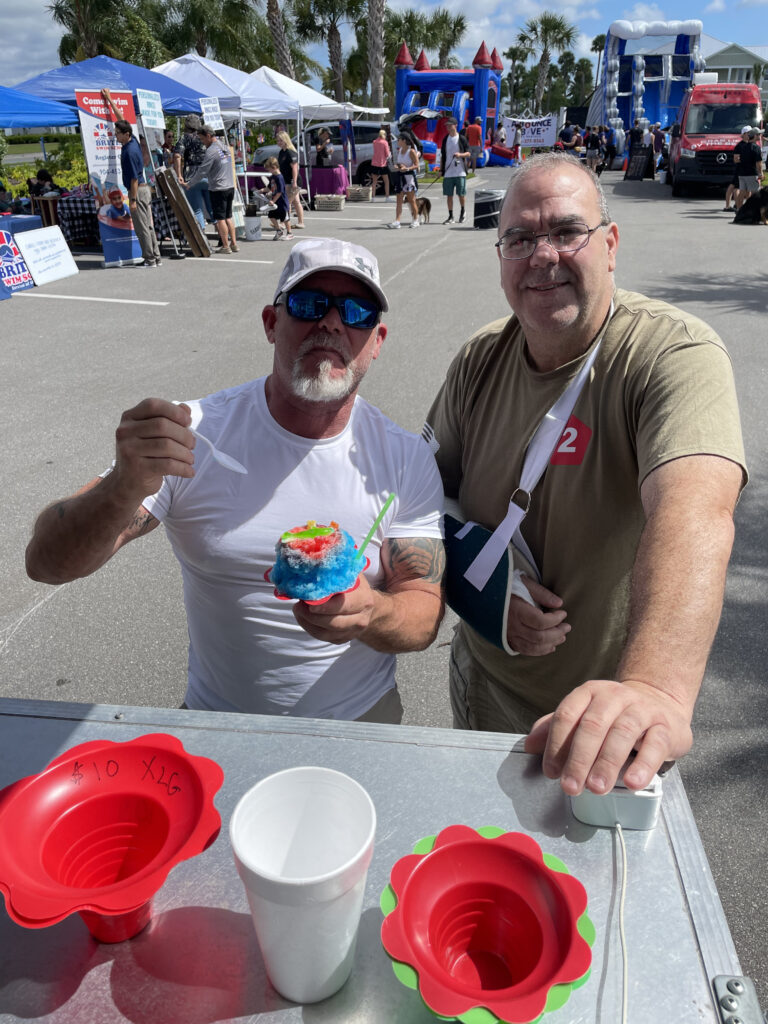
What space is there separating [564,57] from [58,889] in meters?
111

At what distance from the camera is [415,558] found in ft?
6.59

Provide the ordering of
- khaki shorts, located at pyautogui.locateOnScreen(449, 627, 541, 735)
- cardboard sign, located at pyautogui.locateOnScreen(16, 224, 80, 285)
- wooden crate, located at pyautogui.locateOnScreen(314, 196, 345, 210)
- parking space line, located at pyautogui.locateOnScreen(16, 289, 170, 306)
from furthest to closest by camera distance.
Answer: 1. wooden crate, located at pyautogui.locateOnScreen(314, 196, 345, 210)
2. cardboard sign, located at pyautogui.locateOnScreen(16, 224, 80, 285)
3. parking space line, located at pyautogui.locateOnScreen(16, 289, 170, 306)
4. khaki shorts, located at pyautogui.locateOnScreen(449, 627, 541, 735)

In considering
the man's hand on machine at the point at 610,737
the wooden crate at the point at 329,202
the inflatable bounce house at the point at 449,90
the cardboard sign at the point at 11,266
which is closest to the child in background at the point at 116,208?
the cardboard sign at the point at 11,266

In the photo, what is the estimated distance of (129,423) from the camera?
1623mm

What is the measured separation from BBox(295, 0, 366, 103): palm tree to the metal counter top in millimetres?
45357

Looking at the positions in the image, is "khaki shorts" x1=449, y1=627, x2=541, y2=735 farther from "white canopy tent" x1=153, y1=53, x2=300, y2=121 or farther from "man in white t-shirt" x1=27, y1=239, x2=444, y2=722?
"white canopy tent" x1=153, y1=53, x2=300, y2=121

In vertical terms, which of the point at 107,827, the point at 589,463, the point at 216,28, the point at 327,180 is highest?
the point at 216,28

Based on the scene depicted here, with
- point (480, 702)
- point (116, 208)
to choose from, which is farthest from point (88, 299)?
point (480, 702)

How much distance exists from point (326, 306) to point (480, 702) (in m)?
1.39

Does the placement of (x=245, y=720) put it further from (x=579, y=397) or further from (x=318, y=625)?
(x=579, y=397)

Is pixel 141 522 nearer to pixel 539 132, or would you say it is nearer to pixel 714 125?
pixel 714 125

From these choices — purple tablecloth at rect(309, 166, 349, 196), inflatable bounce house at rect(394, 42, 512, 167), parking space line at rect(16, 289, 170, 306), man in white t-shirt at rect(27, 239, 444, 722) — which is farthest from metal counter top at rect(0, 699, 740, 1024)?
inflatable bounce house at rect(394, 42, 512, 167)

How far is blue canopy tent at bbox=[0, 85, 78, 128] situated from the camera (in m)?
12.0

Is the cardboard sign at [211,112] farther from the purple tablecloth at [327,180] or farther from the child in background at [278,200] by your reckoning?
the purple tablecloth at [327,180]
